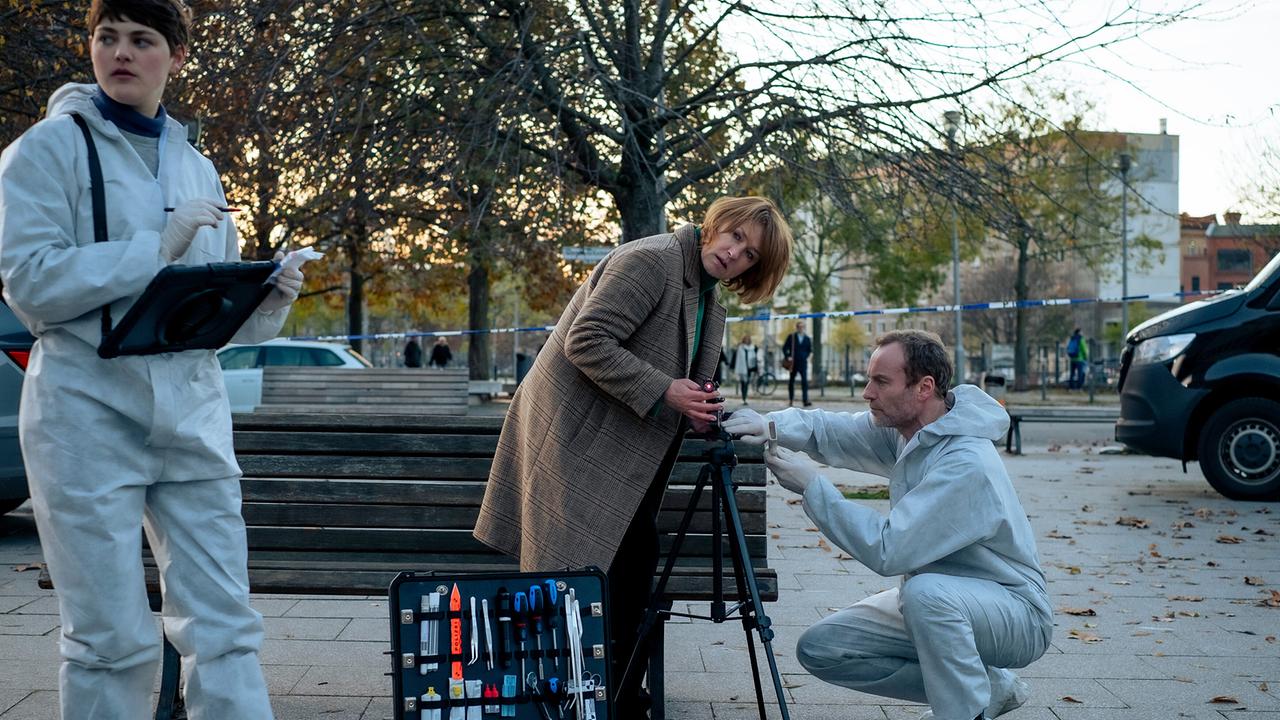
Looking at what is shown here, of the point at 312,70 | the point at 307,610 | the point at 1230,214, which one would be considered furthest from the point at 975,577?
the point at 1230,214

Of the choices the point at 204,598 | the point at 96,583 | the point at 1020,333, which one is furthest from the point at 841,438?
the point at 1020,333

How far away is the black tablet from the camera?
9.47ft

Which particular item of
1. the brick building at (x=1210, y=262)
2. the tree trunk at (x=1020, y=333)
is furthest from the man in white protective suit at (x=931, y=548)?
the brick building at (x=1210, y=262)

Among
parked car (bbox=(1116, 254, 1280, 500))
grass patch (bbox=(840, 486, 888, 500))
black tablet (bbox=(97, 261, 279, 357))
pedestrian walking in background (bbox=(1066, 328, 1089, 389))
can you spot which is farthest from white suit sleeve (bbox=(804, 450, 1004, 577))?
pedestrian walking in background (bbox=(1066, 328, 1089, 389))

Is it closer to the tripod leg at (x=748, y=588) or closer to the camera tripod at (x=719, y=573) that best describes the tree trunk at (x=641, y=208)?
the camera tripod at (x=719, y=573)

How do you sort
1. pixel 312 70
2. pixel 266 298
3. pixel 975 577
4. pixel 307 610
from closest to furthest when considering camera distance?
pixel 266 298 < pixel 975 577 < pixel 307 610 < pixel 312 70

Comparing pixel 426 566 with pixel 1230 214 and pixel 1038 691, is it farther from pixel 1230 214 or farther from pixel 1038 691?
pixel 1230 214

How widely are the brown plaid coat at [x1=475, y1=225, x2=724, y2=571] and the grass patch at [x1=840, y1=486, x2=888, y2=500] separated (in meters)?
6.99

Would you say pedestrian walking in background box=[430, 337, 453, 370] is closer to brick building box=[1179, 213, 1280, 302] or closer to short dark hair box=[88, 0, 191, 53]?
short dark hair box=[88, 0, 191, 53]

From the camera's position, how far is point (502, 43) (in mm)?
10758

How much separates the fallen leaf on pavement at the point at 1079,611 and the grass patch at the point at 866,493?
4082 millimetres

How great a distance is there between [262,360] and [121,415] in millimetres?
15642

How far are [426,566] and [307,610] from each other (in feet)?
6.31

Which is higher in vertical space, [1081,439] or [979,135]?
[979,135]
